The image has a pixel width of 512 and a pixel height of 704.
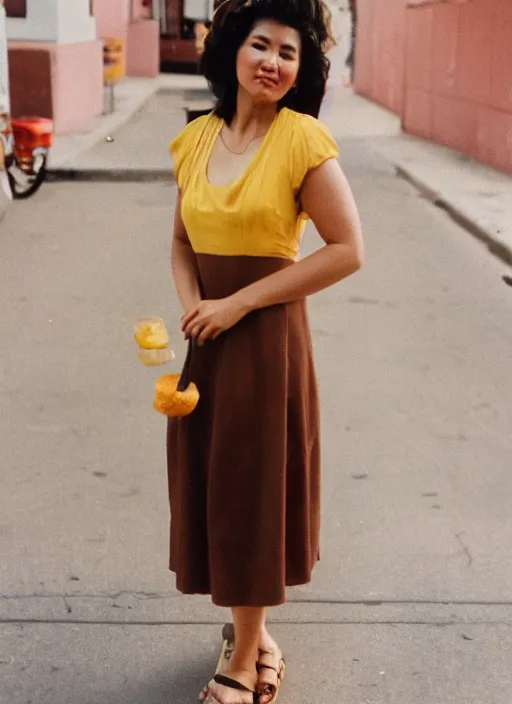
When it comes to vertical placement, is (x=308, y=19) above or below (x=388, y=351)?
above

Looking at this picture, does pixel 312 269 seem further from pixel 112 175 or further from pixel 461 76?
pixel 461 76

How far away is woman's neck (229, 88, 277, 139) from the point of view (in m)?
2.42

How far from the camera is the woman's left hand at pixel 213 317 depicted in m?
2.40

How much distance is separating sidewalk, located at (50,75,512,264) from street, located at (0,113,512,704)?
2555 millimetres

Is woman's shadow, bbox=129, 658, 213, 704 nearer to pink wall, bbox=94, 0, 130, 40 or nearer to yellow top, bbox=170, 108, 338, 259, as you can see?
yellow top, bbox=170, 108, 338, 259

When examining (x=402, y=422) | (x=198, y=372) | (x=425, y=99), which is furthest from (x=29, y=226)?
(x=425, y=99)

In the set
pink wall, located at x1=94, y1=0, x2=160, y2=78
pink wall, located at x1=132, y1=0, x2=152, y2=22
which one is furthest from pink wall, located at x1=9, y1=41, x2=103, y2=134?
pink wall, located at x1=132, y1=0, x2=152, y2=22

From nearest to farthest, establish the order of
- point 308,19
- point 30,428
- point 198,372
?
point 308,19 → point 198,372 → point 30,428

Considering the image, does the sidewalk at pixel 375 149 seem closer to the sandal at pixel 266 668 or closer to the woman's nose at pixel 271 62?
the sandal at pixel 266 668

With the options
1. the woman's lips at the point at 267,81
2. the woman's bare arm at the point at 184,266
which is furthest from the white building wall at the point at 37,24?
the woman's lips at the point at 267,81

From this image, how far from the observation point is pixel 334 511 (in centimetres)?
395

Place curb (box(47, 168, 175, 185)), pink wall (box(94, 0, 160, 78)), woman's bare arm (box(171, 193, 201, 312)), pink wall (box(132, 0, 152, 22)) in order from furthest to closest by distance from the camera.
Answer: pink wall (box(132, 0, 152, 22)), pink wall (box(94, 0, 160, 78)), curb (box(47, 168, 175, 185)), woman's bare arm (box(171, 193, 201, 312))

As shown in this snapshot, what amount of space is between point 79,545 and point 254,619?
1131mm

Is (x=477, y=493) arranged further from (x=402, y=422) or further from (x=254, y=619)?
(x=254, y=619)
